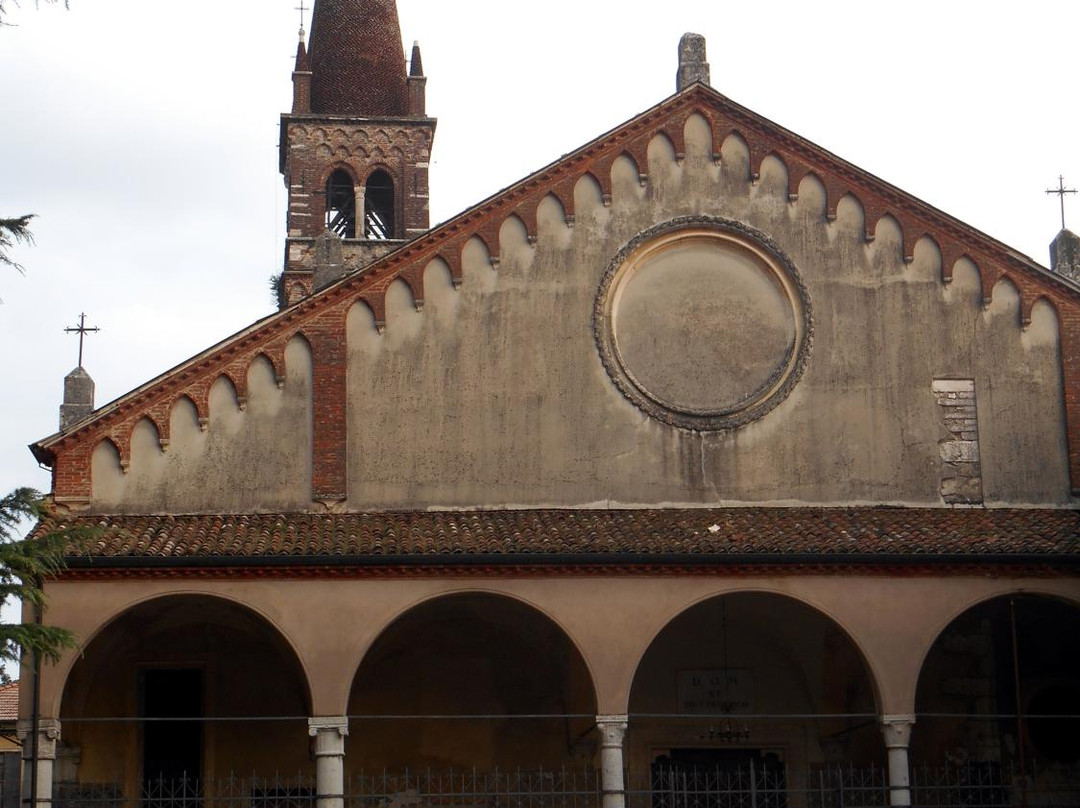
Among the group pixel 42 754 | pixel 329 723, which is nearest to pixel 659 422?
pixel 329 723

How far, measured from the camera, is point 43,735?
66.3 feet

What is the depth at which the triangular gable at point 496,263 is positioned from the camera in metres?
22.2

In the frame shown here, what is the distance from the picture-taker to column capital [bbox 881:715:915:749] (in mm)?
21156

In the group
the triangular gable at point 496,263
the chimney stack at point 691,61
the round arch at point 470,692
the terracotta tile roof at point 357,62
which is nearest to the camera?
the triangular gable at point 496,263

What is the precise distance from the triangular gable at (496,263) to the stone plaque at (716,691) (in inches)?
201

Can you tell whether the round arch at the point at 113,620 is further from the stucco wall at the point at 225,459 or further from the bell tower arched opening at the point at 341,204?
the bell tower arched opening at the point at 341,204

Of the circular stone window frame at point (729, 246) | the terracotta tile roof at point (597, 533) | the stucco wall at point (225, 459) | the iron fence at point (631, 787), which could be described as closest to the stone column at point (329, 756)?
the terracotta tile roof at point (597, 533)

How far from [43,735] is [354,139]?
24.3 m

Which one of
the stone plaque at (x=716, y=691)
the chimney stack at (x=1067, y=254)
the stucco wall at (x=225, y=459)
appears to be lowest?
the stone plaque at (x=716, y=691)

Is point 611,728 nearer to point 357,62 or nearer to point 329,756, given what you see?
point 329,756

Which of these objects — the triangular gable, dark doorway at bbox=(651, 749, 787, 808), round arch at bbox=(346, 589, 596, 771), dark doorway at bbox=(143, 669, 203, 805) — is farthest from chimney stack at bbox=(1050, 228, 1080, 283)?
dark doorway at bbox=(143, 669, 203, 805)

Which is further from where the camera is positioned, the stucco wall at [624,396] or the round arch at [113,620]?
the stucco wall at [624,396]

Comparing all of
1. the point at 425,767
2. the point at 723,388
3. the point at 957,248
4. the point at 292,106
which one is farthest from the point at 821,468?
the point at 292,106

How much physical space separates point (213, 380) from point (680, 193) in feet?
21.8
